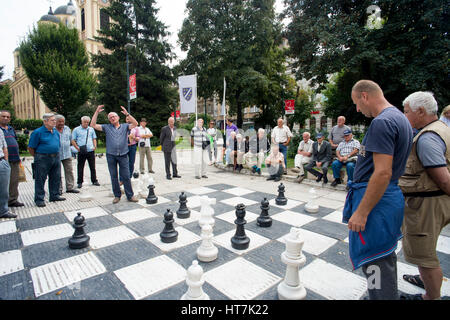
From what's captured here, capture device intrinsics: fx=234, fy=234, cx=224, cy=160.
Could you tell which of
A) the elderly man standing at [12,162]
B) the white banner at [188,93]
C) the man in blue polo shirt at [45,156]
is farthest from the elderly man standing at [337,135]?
the elderly man standing at [12,162]

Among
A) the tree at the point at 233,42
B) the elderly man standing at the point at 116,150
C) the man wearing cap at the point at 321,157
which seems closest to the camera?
the elderly man standing at the point at 116,150

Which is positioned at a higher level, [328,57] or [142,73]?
[142,73]

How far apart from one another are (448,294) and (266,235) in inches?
75.7

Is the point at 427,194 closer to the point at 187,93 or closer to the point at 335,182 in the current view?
the point at 335,182

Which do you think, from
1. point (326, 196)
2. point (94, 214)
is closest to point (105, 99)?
point (94, 214)

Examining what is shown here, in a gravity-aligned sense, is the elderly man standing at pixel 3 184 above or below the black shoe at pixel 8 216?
above

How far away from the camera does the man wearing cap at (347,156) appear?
5766 mm

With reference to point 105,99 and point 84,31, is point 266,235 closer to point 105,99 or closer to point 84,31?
point 105,99

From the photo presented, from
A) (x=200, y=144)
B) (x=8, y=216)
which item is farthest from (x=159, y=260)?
(x=200, y=144)

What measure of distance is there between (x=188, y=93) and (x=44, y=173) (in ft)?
15.8

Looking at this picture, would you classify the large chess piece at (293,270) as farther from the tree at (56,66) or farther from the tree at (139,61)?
→ the tree at (56,66)

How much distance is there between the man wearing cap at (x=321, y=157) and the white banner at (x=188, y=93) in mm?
4127

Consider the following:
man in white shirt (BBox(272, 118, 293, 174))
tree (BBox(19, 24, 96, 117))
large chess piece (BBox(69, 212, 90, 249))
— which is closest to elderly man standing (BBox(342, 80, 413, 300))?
large chess piece (BBox(69, 212, 90, 249))
